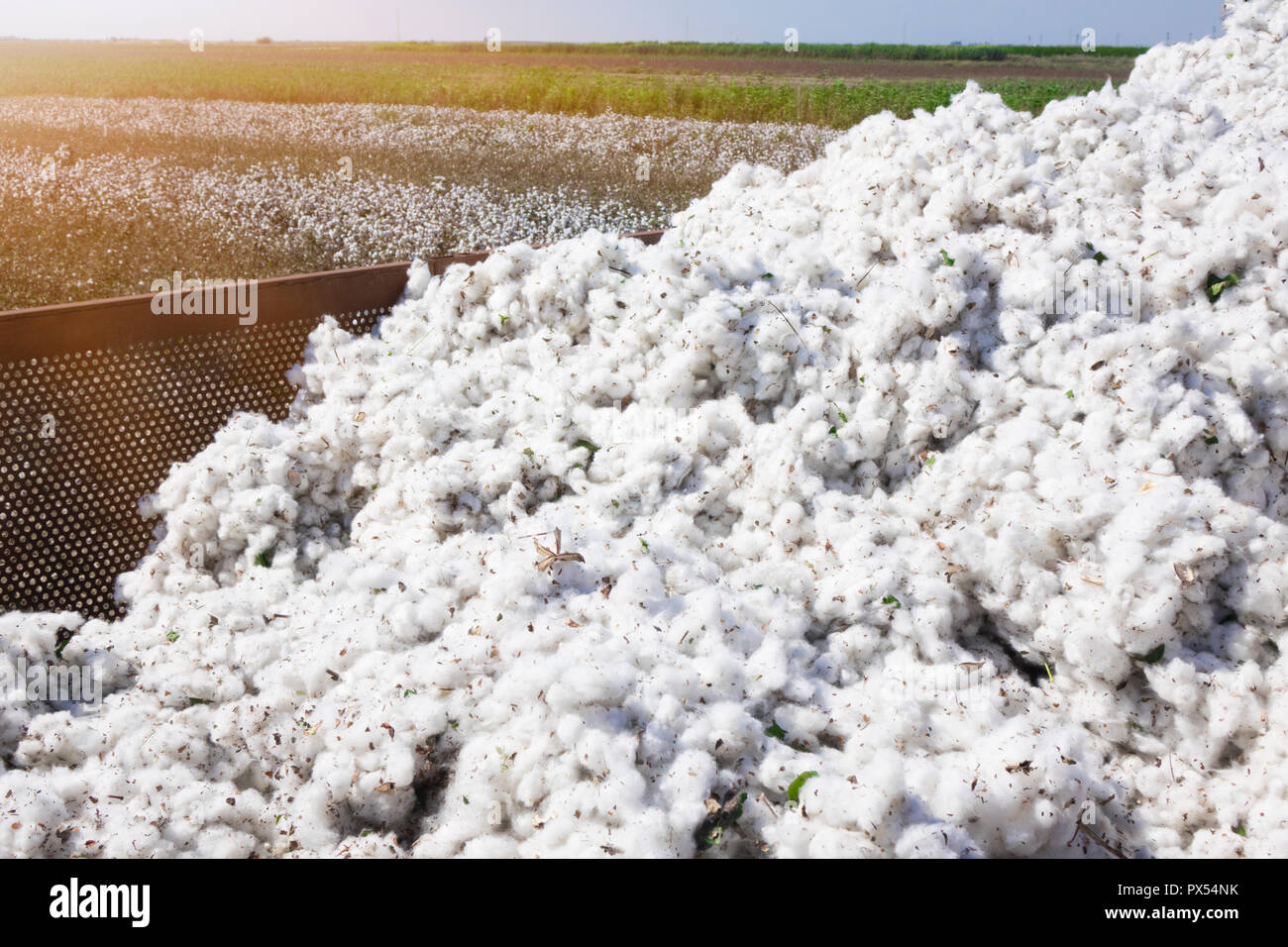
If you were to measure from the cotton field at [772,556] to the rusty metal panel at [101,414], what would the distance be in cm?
20

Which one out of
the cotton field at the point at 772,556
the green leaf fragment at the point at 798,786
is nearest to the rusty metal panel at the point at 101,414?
the cotton field at the point at 772,556

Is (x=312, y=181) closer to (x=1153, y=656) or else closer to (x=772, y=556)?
(x=772, y=556)

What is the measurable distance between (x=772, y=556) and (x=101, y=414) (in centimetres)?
225

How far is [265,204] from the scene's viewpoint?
321 inches

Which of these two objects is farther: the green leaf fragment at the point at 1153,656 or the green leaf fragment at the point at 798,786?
the green leaf fragment at the point at 1153,656

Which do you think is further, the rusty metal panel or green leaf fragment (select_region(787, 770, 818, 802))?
the rusty metal panel

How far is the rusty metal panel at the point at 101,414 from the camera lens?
258 cm

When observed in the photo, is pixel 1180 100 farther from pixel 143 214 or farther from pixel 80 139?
pixel 80 139

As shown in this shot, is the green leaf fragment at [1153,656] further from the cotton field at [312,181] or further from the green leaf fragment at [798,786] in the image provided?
the cotton field at [312,181]

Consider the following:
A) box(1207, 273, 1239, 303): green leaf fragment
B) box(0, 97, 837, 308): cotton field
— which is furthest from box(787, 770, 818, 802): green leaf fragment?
box(0, 97, 837, 308): cotton field

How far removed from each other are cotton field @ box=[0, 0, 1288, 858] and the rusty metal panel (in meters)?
0.20

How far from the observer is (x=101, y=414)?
269 cm

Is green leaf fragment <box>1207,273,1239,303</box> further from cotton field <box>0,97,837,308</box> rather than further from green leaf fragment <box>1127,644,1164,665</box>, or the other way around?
cotton field <box>0,97,837,308</box>

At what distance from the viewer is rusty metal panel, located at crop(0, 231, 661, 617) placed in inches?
101
